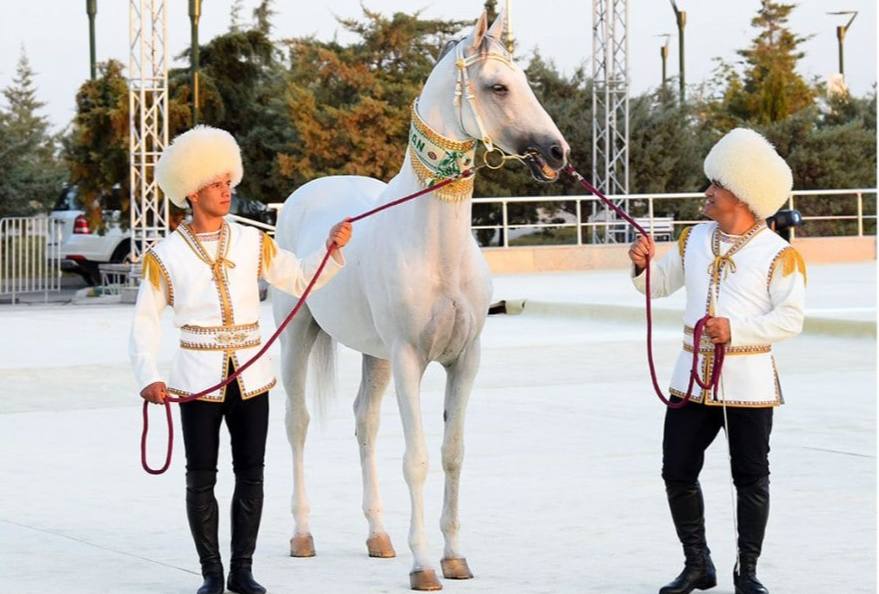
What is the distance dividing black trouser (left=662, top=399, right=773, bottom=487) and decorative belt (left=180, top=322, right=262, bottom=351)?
1431 mm

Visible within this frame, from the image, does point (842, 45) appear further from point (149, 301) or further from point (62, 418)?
point (149, 301)

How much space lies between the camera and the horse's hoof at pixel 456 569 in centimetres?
600

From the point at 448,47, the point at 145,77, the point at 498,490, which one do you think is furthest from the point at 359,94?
the point at 448,47

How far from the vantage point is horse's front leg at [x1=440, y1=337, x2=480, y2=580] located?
6.16 m

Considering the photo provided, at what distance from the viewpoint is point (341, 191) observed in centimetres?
741

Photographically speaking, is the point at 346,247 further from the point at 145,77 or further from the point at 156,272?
the point at 145,77

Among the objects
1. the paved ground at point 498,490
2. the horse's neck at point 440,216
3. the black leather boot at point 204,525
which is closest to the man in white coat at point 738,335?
the paved ground at point 498,490

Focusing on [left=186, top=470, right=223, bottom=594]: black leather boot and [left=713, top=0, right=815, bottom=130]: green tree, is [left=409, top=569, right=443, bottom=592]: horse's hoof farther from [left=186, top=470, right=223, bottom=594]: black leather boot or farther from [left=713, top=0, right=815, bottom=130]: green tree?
[left=713, top=0, right=815, bottom=130]: green tree

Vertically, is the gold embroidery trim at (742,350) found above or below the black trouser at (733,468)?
above

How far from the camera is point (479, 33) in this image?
5.99m

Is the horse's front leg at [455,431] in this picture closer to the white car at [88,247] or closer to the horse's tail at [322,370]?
the horse's tail at [322,370]

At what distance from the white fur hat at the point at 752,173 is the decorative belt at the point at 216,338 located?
162 cm

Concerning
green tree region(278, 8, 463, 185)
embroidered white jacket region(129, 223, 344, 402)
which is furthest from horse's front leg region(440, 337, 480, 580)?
green tree region(278, 8, 463, 185)

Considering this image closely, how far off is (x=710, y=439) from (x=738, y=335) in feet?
1.28
